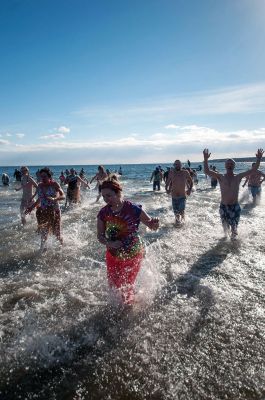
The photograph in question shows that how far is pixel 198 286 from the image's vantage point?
18.9 feet

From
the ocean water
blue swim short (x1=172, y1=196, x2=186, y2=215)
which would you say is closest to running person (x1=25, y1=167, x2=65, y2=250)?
the ocean water

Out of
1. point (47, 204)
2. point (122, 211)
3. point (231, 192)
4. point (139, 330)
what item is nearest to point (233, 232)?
point (231, 192)

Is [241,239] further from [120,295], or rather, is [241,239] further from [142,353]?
[142,353]

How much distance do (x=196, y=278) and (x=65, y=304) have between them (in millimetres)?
2347

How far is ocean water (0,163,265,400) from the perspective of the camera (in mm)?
3312

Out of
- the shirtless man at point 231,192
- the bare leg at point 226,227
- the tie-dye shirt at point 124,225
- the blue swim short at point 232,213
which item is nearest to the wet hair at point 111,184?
the tie-dye shirt at point 124,225

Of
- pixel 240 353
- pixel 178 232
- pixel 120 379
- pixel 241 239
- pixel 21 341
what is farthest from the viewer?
pixel 178 232

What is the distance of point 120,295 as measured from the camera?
4.89 metres

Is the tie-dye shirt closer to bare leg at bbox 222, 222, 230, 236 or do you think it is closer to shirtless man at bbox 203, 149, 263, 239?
shirtless man at bbox 203, 149, 263, 239

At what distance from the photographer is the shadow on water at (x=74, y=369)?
323 centimetres

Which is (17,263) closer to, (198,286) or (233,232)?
(198,286)

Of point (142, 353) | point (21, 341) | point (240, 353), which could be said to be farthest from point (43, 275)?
point (240, 353)

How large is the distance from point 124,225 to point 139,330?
51.1 inches

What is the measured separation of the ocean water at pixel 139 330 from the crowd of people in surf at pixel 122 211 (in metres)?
0.67
